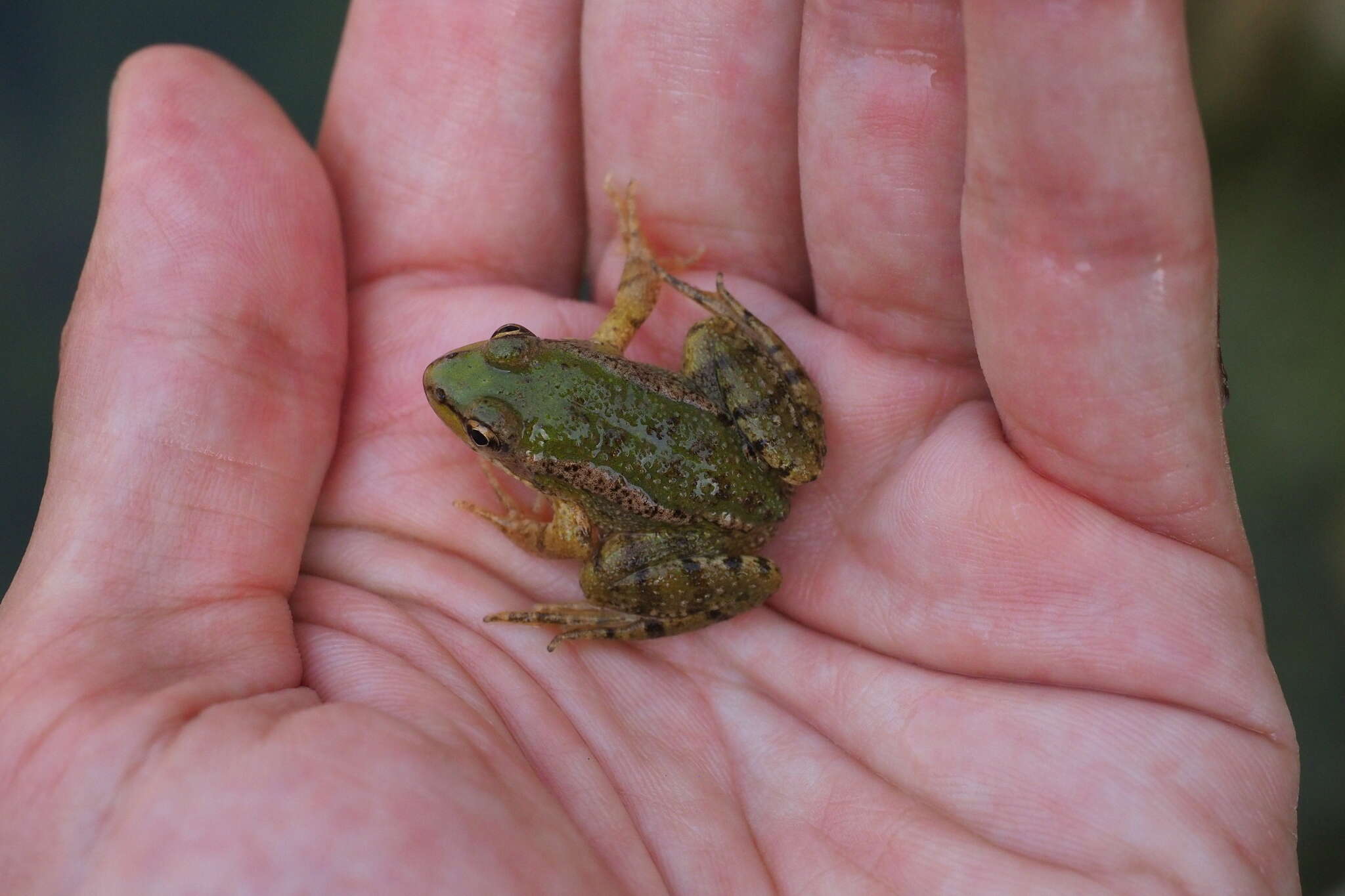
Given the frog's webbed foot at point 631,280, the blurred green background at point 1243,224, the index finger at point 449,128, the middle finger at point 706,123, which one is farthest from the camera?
the blurred green background at point 1243,224

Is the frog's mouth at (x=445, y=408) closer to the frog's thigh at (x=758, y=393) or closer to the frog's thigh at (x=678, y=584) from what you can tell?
the frog's thigh at (x=678, y=584)

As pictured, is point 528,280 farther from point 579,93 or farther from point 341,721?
point 341,721

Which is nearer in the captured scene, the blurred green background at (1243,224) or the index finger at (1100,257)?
the index finger at (1100,257)

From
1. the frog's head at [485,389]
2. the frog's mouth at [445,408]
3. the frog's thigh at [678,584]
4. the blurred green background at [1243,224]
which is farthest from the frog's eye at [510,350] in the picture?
the blurred green background at [1243,224]

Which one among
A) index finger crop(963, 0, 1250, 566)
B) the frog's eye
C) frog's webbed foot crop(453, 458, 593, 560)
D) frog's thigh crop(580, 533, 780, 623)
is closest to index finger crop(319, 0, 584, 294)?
the frog's eye

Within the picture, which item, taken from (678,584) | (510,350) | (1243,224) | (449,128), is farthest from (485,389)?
(1243,224)

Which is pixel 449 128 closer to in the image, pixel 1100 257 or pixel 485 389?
pixel 485 389

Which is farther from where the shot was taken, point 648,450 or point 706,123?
point 706,123
